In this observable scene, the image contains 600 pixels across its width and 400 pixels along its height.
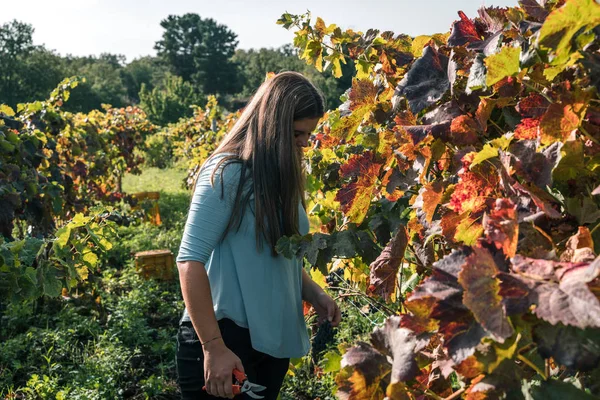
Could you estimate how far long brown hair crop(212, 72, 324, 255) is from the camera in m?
1.84

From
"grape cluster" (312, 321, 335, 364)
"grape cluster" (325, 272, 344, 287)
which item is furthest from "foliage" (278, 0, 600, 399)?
"grape cluster" (312, 321, 335, 364)

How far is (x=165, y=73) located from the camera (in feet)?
A: 236

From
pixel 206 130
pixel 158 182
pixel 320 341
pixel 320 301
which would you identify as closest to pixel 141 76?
pixel 158 182

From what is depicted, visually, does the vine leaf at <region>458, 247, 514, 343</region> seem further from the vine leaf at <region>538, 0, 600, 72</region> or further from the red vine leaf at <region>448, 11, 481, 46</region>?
the red vine leaf at <region>448, 11, 481, 46</region>

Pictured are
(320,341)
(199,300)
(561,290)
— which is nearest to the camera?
(561,290)

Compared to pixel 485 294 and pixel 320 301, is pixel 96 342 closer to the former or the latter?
pixel 320 301

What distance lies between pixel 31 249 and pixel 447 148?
2.09m

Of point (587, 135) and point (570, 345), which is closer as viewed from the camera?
point (570, 345)

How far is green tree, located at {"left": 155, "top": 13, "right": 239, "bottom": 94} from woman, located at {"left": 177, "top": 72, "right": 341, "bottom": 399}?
215 feet

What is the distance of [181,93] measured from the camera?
4788 centimetres

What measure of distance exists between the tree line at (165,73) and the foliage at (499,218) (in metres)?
40.3

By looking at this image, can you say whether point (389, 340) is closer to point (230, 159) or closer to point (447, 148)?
point (447, 148)

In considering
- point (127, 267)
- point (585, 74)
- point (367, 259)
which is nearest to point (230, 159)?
point (367, 259)

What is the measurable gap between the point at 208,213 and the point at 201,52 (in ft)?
230
